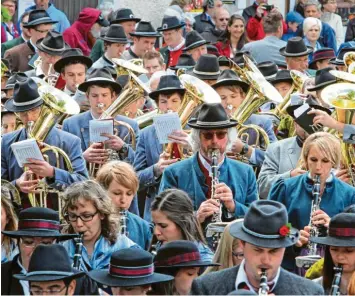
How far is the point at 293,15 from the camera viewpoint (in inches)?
1005

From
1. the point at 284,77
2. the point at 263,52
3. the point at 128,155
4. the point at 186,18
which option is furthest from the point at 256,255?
the point at 186,18

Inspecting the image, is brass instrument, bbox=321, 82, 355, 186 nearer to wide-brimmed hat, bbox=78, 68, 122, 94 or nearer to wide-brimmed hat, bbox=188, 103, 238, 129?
wide-brimmed hat, bbox=188, 103, 238, 129

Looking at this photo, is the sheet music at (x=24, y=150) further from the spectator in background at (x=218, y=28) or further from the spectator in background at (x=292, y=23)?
the spectator in background at (x=292, y=23)

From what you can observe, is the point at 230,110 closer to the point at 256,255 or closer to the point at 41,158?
the point at 41,158

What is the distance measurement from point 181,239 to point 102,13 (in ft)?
43.5

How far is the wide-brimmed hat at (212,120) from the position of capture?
520 inches

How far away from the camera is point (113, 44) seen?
20031 mm

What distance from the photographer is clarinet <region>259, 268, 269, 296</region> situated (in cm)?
968

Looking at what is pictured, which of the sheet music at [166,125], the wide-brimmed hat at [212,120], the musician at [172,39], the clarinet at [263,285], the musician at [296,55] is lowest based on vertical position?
the musician at [172,39]

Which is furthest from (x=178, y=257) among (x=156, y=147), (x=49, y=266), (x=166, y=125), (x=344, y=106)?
(x=156, y=147)

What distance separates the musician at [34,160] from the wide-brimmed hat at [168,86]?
1735 mm

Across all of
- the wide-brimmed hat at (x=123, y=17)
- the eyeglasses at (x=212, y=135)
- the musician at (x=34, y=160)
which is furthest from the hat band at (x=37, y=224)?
the wide-brimmed hat at (x=123, y=17)

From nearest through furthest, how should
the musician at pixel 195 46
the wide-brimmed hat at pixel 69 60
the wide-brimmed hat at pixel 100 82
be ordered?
the wide-brimmed hat at pixel 100 82, the wide-brimmed hat at pixel 69 60, the musician at pixel 195 46

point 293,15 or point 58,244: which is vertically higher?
point 58,244
